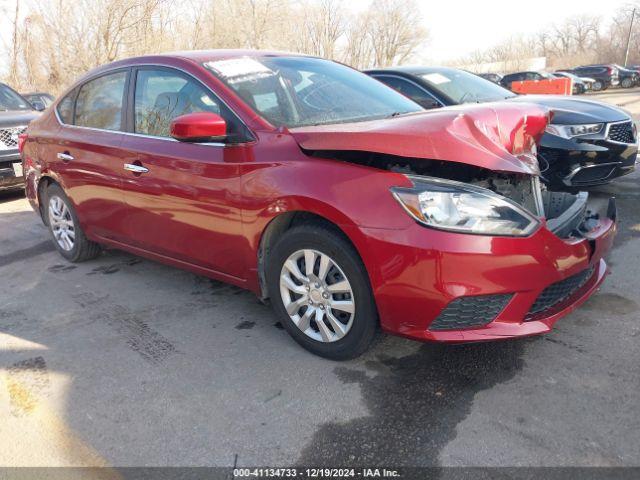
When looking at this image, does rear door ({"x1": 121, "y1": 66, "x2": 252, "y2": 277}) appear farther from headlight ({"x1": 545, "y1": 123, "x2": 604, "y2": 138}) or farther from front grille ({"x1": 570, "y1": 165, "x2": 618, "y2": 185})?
front grille ({"x1": 570, "y1": 165, "x2": 618, "y2": 185})

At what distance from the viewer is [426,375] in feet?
8.87

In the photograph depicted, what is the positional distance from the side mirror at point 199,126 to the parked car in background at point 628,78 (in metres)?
35.9

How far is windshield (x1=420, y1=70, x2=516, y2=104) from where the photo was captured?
5.89 meters

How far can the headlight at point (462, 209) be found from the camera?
7.80 feet

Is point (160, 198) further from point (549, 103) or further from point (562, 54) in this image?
point (562, 54)

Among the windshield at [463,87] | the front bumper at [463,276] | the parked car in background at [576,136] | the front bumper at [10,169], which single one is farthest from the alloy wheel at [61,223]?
the windshield at [463,87]

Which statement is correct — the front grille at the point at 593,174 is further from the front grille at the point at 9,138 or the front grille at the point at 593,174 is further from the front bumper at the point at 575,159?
the front grille at the point at 9,138

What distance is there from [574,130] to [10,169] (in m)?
7.05

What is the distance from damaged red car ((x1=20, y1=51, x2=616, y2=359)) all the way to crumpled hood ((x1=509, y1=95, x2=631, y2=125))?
2472 mm

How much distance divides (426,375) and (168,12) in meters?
28.2

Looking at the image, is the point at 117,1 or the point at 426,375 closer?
the point at 426,375

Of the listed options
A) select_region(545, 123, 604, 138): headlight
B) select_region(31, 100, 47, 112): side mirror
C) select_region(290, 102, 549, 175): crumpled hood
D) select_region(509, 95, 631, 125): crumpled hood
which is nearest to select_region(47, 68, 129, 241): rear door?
select_region(290, 102, 549, 175): crumpled hood

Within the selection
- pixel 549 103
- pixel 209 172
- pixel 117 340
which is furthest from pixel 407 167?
pixel 549 103

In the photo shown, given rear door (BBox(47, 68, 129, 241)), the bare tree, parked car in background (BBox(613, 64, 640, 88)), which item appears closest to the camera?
rear door (BBox(47, 68, 129, 241))
